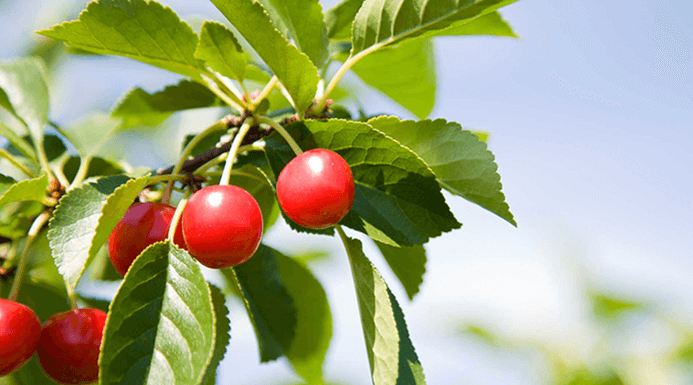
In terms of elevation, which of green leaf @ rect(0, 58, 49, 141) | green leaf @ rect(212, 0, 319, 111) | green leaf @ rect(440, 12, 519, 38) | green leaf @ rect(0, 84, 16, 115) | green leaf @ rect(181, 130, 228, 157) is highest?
green leaf @ rect(440, 12, 519, 38)

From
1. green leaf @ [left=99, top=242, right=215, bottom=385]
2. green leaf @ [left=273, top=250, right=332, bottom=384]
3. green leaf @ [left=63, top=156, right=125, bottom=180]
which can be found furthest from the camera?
green leaf @ [left=273, top=250, right=332, bottom=384]

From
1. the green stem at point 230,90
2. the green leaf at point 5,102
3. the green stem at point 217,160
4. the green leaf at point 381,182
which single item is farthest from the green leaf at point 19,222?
the green leaf at point 381,182

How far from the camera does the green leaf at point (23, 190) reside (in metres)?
1.45

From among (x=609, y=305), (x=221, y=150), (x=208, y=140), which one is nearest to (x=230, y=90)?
(x=221, y=150)

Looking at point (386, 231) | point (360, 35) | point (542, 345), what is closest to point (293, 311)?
point (386, 231)

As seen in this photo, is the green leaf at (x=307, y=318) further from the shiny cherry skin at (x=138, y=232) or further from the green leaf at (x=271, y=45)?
the green leaf at (x=271, y=45)

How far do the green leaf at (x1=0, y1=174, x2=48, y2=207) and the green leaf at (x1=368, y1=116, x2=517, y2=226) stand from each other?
0.89 m

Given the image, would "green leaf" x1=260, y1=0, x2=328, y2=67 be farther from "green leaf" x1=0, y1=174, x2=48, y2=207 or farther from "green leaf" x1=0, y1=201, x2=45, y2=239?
"green leaf" x1=0, y1=201, x2=45, y2=239

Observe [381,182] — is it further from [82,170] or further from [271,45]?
[82,170]

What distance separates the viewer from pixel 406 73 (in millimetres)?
2207

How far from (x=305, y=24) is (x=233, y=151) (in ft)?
1.44

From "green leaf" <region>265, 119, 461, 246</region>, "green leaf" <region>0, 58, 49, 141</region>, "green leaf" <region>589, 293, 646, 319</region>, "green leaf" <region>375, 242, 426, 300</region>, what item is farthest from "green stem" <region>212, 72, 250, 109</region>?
"green leaf" <region>589, 293, 646, 319</region>

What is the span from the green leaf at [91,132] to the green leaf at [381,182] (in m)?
0.93

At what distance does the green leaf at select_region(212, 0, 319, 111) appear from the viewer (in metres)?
1.32
